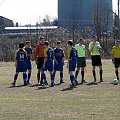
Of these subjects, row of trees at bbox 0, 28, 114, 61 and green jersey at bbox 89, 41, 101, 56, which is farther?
row of trees at bbox 0, 28, 114, 61

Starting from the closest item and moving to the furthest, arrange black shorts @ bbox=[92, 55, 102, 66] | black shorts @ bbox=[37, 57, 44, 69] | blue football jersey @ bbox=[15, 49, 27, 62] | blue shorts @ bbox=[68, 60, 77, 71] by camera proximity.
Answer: blue shorts @ bbox=[68, 60, 77, 71], blue football jersey @ bbox=[15, 49, 27, 62], black shorts @ bbox=[37, 57, 44, 69], black shorts @ bbox=[92, 55, 102, 66]

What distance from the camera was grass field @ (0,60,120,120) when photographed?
40.7 feet

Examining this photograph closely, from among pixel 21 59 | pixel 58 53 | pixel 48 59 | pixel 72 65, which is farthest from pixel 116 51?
pixel 21 59

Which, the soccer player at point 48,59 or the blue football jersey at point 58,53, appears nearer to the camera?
the soccer player at point 48,59

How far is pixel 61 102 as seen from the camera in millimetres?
15078

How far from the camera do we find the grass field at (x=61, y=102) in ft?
40.7

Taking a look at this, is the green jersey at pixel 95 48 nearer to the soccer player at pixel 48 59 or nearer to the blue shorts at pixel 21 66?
the soccer player at pixel 48 59

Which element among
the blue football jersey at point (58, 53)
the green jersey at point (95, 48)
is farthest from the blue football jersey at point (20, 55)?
the green jersey at point (95, 48)

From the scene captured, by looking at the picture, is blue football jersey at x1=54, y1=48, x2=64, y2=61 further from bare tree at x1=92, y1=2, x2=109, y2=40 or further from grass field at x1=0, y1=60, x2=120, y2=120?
bare tree at x1=92, y1=2, x2=109, y2=40

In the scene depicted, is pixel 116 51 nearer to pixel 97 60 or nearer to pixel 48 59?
pixel 97 60

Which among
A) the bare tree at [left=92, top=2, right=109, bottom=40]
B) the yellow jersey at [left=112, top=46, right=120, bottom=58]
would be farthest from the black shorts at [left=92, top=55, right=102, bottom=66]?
the bare tree at [left=92, top=2, right=109, bottom=40]

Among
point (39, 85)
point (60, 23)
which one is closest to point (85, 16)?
point (60, 23)

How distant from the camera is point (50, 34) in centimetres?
5847

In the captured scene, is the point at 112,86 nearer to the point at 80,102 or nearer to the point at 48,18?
the point at 80,102
